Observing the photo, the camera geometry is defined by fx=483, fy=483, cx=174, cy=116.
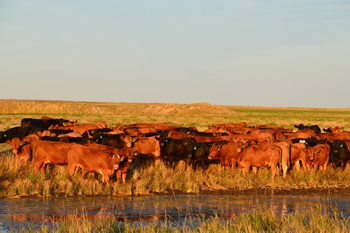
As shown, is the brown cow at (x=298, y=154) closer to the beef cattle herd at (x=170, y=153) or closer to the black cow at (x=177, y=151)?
the beef cattle herd at (x=170, y=153)

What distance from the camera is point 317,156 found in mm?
15789

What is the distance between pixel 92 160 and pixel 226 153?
192 inches

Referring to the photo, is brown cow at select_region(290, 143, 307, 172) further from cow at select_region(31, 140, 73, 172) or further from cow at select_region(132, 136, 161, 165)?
cow at select_region(31, 140, 73, 172)

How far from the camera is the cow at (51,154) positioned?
13.4 metres

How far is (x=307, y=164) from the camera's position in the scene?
15836 millimetres

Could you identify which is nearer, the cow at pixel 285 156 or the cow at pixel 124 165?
the cow at pixel 124 165

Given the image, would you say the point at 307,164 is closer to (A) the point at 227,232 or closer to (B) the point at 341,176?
(B) the point at 341,176

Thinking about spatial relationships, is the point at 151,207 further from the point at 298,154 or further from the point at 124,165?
the point at 298,154

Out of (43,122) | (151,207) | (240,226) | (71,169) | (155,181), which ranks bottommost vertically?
Answer: (151,207)

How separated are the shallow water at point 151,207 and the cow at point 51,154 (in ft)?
6.92

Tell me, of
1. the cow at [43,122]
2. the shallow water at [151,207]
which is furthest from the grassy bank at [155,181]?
the cow at [43,122]

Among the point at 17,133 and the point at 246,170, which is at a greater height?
the point at 17,133

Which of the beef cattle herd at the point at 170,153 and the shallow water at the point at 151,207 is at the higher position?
the beef cattle herd at the point at 170,153

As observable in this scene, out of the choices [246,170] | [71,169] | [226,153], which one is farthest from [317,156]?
[71,169]
